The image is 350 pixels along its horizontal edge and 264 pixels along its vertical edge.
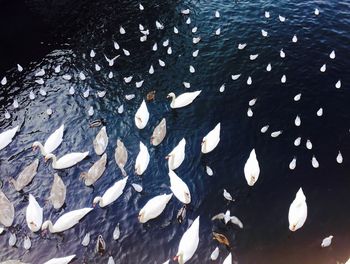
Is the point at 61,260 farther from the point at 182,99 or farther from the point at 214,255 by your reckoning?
the point at 182,99

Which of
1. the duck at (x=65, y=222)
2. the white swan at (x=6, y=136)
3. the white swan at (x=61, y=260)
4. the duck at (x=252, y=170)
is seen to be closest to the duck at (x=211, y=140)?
the duck at (x=252, y=170)

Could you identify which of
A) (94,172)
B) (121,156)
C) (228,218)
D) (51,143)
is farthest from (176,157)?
(51,143)

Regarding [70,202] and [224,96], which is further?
[224,96]

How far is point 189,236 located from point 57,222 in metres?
8.55

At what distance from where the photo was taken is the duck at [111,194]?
83.6 ft

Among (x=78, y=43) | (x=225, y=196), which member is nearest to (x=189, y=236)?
(x=225, y=196)

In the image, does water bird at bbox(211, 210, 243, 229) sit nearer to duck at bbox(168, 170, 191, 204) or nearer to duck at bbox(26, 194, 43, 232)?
duck at bbox(168, 170, 191, 204)

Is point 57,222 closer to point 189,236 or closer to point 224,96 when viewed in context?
point 189,236

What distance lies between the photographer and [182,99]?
106 ft

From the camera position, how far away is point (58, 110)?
33625 millimetres

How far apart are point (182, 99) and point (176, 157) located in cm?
668

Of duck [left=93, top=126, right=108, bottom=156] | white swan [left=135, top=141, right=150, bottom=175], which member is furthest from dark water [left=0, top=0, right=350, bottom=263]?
duck [left=93, top=126, right=108, bottom=156]

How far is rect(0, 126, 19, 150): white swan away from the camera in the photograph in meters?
30.3

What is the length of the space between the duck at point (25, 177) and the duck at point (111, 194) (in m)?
5.66
